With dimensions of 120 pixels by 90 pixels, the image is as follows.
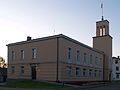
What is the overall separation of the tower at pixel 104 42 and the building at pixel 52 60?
845 cm

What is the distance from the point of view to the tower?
208ft

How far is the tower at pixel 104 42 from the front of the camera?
208 ft

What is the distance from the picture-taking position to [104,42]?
63.3 metres

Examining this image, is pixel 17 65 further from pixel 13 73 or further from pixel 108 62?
pixel 108 62

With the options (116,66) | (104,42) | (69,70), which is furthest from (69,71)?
(116,66)

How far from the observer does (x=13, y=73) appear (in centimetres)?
4756

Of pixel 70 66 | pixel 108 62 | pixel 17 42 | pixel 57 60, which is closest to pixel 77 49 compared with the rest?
pixel 70 66

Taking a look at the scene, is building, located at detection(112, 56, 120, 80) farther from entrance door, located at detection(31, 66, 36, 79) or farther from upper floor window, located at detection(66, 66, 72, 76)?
entrance door, located at detection(31, 66, 36, 79)

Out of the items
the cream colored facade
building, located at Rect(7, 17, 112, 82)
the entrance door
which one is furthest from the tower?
the entrance door

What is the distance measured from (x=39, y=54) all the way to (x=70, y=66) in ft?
19.5

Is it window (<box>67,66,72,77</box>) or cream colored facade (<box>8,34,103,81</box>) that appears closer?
cream colored facade (<box>8,34,103,81</box>)

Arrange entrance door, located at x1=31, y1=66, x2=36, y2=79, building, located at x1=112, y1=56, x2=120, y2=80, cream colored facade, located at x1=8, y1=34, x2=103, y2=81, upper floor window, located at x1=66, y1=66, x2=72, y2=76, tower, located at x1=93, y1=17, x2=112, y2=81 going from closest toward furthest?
cream colored facade, located at x1=8, y1=34, x2=103, y2=81, upper floor window, located at x1=66, y1=66, x2=72, y2=76, entrance door, located at x1=31, y1=66, x2=36, y2=79, tower, located at x1=93, y1=17, x2=112, y2=81, building, located at x1=112, y1=56, x2=120, y2=80

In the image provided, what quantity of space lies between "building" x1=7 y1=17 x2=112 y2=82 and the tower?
845cm

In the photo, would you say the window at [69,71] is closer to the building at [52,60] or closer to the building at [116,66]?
the building at [52,60]
